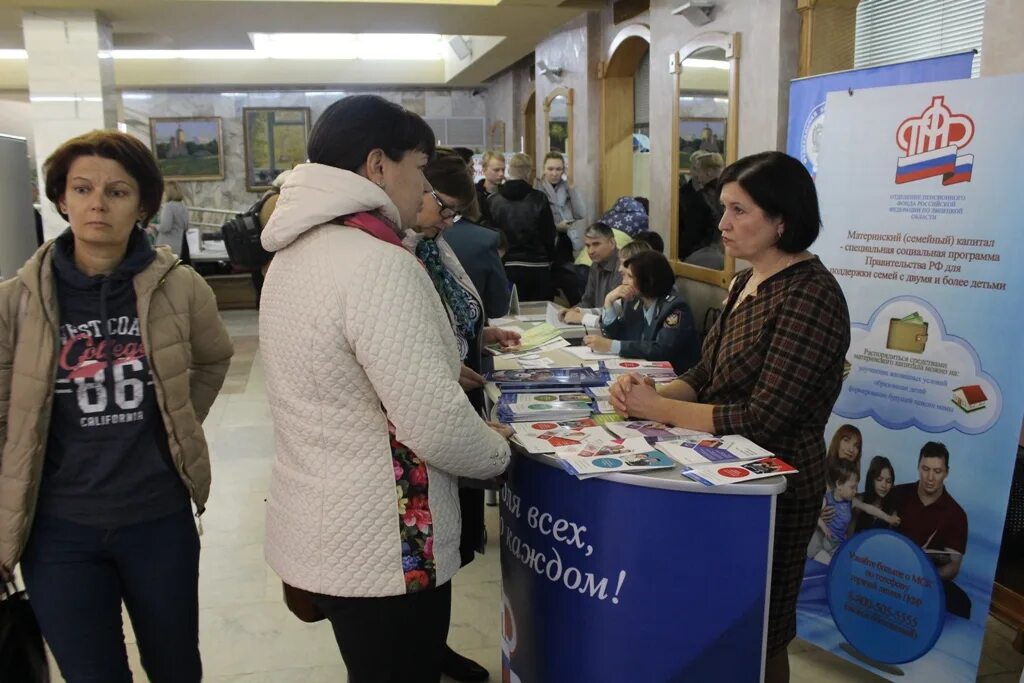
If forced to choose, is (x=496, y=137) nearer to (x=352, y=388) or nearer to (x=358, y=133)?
(x=358, y=133)

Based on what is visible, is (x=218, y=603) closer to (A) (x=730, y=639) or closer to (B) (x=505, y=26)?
(A) (x=730, y=639)

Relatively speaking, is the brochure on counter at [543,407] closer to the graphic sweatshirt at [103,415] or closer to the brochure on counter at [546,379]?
the brochure on counter at [546,379]

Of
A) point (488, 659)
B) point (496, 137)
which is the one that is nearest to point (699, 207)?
point (488, 659)

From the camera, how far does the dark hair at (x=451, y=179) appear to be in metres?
2.71

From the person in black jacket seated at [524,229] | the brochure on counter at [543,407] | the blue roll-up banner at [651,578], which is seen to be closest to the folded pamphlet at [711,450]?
the blue roll-up banner at [651,578]

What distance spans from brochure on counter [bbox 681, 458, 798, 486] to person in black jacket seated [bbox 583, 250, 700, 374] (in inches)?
60.7

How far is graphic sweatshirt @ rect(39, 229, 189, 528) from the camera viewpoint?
172 cm

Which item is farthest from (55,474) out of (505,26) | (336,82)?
(336,82)

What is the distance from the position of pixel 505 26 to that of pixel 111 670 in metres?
7.06

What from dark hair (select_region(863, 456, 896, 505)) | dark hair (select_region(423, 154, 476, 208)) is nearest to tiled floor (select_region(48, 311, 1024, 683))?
dark hair (select_region(863, 456, 896, 505))

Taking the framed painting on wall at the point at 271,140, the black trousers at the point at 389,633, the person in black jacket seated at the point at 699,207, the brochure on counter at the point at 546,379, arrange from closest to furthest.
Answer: the black trousers at the point at 389,633 → the brochure on counter at the point at 546,379 → the person in black jacket seated at the point at 699,207 → the framed painting on wall at the point at 271,140

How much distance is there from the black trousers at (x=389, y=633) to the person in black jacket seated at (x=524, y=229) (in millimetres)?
5254

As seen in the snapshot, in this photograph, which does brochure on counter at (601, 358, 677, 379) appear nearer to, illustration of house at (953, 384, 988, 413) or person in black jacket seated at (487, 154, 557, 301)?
illustration of house at (953, 384, 988, 413)

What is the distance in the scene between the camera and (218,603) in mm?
3271
